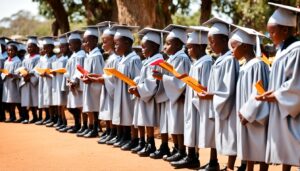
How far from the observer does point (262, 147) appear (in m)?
6.46

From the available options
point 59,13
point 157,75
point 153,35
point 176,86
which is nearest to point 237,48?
point 176,86

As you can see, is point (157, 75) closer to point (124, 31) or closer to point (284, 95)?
point (124, 31)

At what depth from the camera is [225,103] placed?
6.98m

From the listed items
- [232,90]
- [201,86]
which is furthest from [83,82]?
[232,90]

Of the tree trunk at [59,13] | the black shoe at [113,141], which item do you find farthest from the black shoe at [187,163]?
the tree trunk at [59,13]

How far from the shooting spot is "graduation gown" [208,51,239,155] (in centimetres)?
698

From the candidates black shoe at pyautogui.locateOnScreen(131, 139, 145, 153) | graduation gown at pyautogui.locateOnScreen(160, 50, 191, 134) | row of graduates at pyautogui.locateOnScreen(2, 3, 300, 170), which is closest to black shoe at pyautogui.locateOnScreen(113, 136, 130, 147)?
row of graduates at pyautogui.locateOnScreen(2, 3, 300, 170)

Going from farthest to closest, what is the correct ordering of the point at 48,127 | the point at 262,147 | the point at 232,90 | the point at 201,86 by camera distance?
the point at 48,127 < the point at 201,86 < the point at 232,90 < the point at 262,147

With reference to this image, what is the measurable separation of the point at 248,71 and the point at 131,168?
2.72 m

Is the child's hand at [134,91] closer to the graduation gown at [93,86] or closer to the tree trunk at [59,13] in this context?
the graduation gown at [93,86]

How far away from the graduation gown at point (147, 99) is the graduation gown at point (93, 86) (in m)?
2.16

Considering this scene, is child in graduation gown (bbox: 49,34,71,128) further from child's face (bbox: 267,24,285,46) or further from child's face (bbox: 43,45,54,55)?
child's face (bbox: 267,24,285,46)

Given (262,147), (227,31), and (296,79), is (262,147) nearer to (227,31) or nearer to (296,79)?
(296,79)

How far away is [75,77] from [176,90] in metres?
4.14
